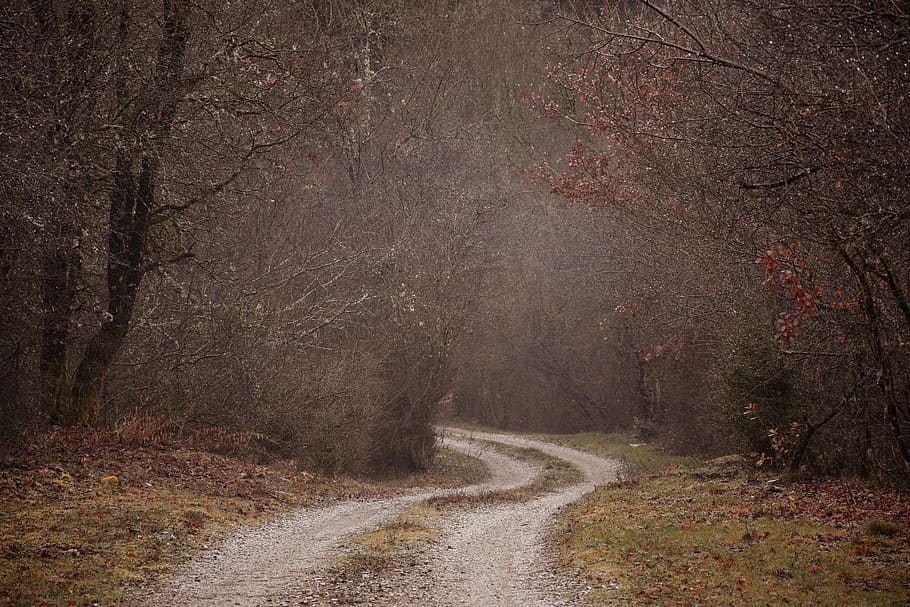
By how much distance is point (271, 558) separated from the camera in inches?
374

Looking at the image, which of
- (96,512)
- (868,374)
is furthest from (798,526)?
(96,512)

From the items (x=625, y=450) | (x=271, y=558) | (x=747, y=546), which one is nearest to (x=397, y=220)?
(x=625, y=450)

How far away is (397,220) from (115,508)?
17.0m

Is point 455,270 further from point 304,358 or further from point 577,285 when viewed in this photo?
point 577,285

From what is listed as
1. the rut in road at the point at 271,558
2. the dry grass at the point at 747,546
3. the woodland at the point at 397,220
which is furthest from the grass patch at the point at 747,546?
the rut in road at the point at 271,558

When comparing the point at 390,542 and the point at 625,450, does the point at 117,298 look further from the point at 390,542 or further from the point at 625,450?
the point at 625,450

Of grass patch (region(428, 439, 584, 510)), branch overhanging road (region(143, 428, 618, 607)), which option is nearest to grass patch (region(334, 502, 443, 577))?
branch overhanging road (region(143, 428, 618, 607))

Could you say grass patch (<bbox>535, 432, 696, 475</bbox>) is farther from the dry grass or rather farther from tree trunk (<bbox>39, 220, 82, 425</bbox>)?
tree trunk (<bbox>39, 220, 82, 425</bbox>)

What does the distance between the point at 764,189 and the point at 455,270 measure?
15.8 metres

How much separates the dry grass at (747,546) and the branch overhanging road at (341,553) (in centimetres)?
66

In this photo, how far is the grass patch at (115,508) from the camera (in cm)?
777

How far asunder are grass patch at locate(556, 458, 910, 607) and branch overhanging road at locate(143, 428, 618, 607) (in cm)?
65

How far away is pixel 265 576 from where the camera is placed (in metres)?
8.57

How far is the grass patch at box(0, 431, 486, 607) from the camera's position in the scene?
777 cm
